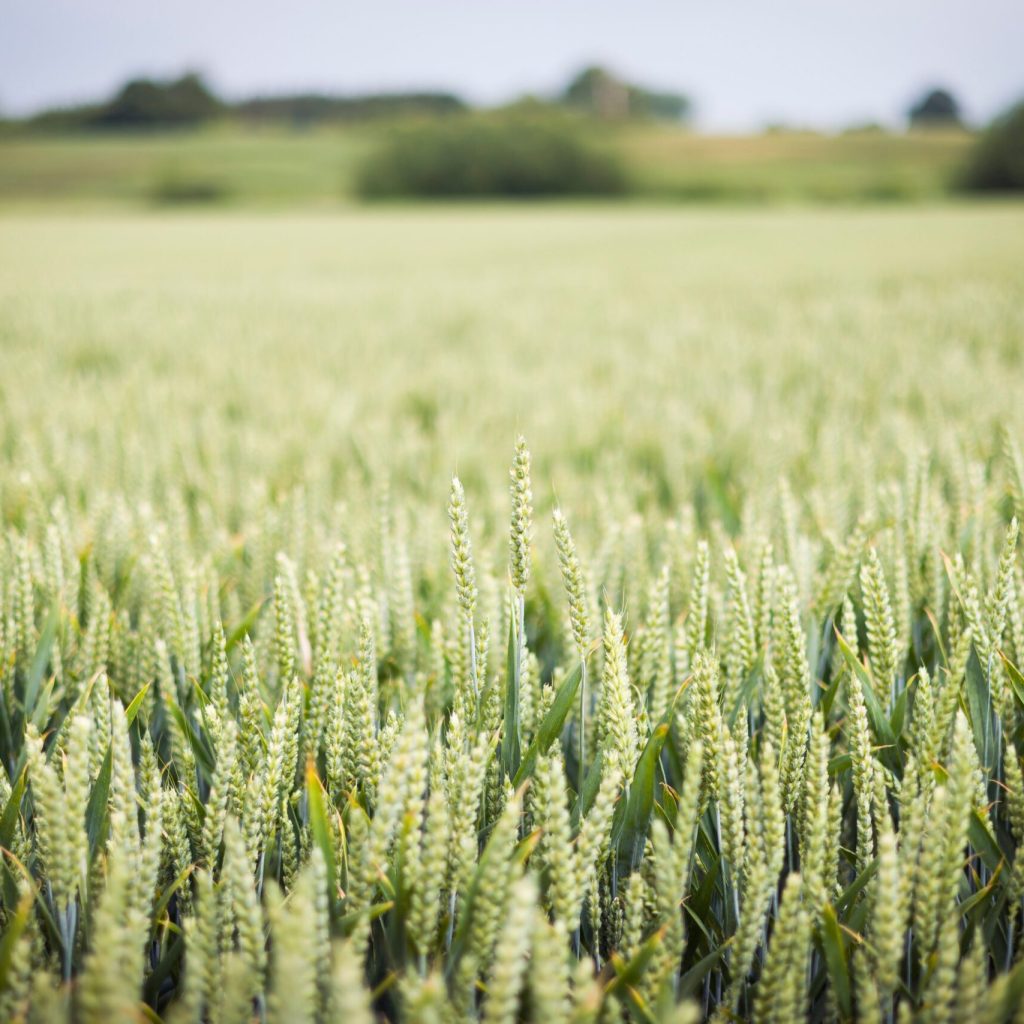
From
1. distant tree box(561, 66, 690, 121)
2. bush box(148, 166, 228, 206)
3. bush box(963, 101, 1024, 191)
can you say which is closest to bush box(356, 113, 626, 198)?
bush box(148, 166, 228, 206)

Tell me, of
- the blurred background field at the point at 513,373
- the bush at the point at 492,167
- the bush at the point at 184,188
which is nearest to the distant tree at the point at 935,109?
the bush at the point at 492,167

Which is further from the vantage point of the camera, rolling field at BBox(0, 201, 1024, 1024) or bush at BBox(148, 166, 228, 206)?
bush at BBox(148, 166, 228, 206)

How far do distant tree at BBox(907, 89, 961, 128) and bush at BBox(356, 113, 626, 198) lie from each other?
49.5 meters

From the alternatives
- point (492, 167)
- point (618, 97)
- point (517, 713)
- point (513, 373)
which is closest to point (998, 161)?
point (492, 167)

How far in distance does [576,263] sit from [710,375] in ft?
24.5

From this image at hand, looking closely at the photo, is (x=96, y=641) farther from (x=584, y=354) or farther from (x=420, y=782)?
(x=584, y=354)

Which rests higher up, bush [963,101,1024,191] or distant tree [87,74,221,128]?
distant tree [87,74,221,128]

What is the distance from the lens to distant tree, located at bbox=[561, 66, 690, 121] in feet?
267

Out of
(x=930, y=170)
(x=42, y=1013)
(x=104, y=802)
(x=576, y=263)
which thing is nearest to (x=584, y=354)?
(x=104, y=802)

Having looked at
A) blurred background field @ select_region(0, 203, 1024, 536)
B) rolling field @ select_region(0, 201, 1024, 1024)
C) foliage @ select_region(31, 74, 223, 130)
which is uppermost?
foliage @ select_region(31, 74, 223, 130)

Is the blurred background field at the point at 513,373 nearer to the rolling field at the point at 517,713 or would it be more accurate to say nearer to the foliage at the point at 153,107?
the rolling field at the point at 517,713

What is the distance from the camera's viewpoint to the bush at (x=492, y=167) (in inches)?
1742

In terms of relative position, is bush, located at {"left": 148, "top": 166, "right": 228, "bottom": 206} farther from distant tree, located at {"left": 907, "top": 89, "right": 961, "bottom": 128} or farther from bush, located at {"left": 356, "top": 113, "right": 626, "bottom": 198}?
distant tree, located at {"left": 907, "top": 89, "right": 961, "bottom": 128}

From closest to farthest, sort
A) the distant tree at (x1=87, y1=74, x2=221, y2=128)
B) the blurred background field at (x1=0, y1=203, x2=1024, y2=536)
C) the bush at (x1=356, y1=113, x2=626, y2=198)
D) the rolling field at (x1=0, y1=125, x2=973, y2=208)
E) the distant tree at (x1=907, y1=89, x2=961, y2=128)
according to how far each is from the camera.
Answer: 1. the blurred background field at (x1=0, y1=203, x2=1024, y2=536)
2. the rolling field at (x1=0, y1=125, x2=973, y2=208)
3. the bush at (x1=356, y1=113, x2=626, y2=198)
4. the distant tree at (x1=87, y1=74, x2=221, y2=128)
5. the distant tree at (x1=907, y1=89, x2=961, y2=128)
